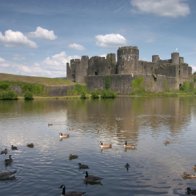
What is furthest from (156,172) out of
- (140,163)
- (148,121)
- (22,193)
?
(148,121)

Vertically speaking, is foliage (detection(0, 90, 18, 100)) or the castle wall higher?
the castle wall

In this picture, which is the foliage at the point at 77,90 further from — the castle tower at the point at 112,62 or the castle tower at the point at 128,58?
the castle tower at the point at 112,62

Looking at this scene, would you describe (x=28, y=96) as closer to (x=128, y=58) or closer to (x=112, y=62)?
(x=128, y=58)

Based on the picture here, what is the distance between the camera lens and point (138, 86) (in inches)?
3300

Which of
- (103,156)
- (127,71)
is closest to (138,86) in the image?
(127,71)

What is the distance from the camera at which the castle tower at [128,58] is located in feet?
280

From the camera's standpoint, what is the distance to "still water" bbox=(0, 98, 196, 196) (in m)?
14.9

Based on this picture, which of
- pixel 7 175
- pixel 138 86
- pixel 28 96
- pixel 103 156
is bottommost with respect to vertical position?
pixel 7 175

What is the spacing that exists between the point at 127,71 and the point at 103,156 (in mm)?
66781

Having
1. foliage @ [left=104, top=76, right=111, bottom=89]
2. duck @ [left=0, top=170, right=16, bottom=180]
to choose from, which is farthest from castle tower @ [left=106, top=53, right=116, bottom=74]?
duck @ [left=0, top=170, right=16, bottom=180]

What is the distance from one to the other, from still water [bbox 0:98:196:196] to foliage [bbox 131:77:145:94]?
48.6 meters

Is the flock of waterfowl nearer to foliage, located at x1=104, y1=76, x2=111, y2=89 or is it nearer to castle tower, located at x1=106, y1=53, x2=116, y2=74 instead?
foliage, located at x1=104, y1=76, x2=111, y2=89

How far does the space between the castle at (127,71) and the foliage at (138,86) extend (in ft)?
2.51

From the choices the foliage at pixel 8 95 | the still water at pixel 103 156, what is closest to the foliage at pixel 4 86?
the foliage at pixel 8 95
